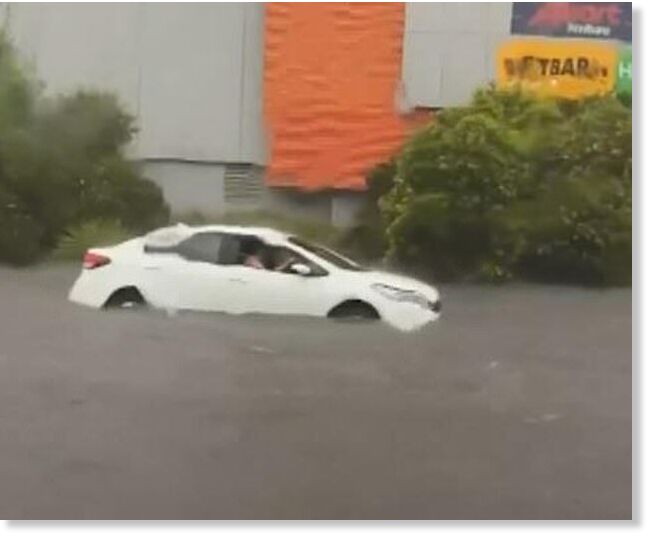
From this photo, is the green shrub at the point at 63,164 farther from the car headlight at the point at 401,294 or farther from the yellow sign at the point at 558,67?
the yellow sign at the point at 558,67

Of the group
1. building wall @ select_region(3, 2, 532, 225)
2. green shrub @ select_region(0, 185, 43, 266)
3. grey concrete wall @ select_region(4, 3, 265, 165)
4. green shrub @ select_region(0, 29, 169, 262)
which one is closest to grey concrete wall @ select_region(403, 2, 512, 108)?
building wall @ select_region(3, 2, 532, 225)

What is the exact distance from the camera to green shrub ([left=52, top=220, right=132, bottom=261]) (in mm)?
4207

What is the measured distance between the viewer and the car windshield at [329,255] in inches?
165

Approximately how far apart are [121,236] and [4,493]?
1.73 ft

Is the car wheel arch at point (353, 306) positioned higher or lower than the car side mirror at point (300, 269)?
lower

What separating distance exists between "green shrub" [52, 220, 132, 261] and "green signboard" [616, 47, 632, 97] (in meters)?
0.95

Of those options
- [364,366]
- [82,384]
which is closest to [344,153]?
[364,366]

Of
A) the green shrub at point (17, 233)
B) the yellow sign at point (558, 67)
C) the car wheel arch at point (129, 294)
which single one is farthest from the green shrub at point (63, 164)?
the yellow sign at point (558, 67)

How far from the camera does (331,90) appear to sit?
421cm

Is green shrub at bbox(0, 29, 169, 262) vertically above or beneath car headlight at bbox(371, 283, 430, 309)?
above

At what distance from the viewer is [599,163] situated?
4.17 m

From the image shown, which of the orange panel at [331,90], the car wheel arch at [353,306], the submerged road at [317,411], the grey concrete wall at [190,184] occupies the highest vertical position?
the orange panel at [331,90]

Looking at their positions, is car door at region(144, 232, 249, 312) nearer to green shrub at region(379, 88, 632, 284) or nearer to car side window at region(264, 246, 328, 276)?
car side window at region(264, 246, 328, 276)

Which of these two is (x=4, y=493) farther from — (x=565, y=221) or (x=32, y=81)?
(x=565, y=221)
